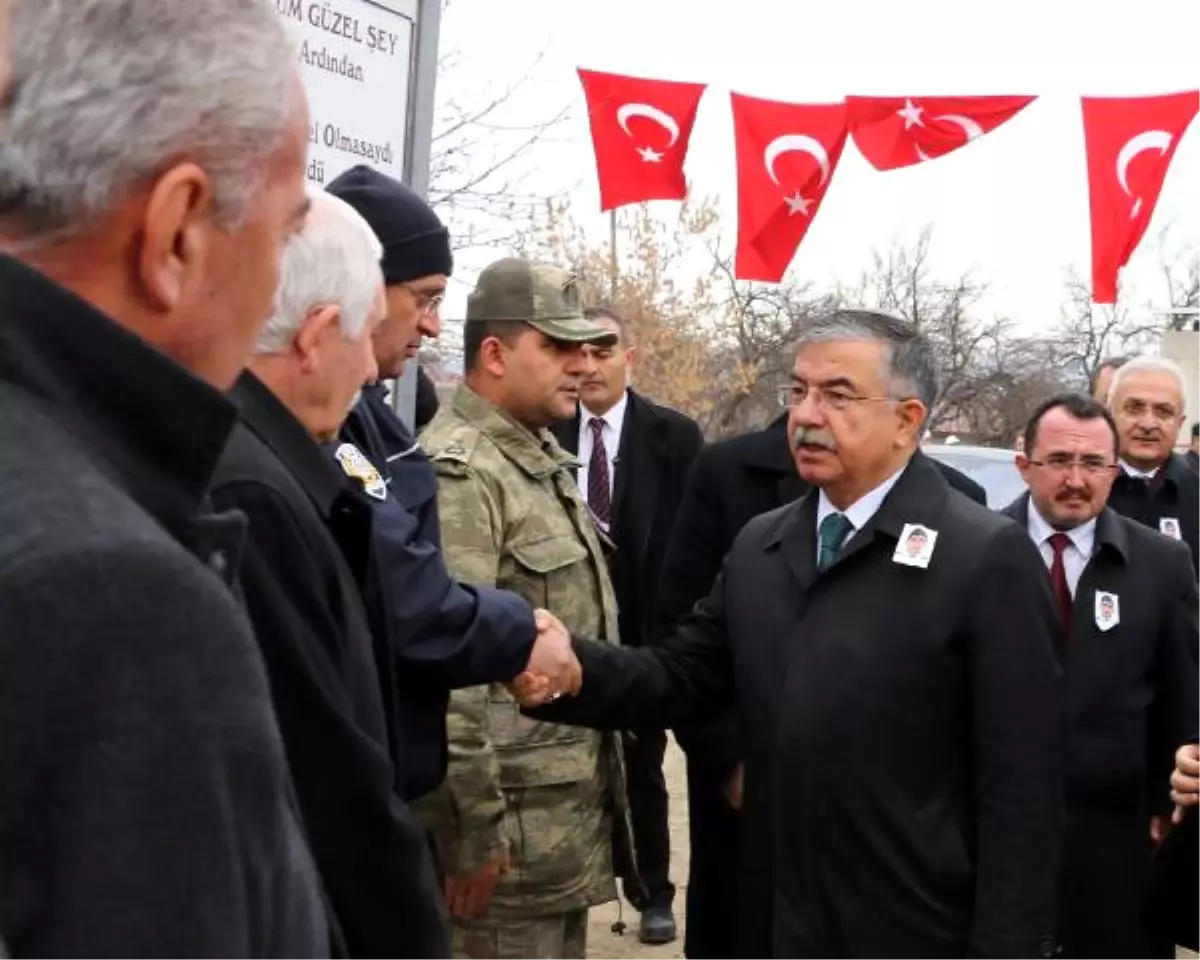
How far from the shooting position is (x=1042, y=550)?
14.6 ft

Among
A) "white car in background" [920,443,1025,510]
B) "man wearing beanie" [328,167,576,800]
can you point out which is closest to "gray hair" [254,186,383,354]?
"man wearing beanie" [328,167,576,800]

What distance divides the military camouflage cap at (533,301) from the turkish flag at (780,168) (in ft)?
13.6

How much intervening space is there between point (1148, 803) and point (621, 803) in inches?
56.7

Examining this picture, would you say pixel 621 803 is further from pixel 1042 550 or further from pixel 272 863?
pixel 272 863

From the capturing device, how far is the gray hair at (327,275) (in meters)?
2.24

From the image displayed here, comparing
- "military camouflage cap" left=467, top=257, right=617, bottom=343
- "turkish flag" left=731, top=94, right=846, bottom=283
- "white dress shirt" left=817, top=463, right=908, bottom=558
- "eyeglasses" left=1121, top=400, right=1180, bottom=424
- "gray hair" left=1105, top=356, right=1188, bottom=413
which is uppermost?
"turkish flag" left=731, top=94, right=846, bottom=283

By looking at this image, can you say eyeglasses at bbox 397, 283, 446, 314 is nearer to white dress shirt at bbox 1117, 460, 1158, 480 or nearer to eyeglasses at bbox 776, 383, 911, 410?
eyeglasses at bbox 776, 383, 911, 410

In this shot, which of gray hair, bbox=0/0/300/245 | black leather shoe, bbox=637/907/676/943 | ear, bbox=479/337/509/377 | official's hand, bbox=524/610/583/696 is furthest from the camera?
black leather shoe, bbox=637/907/676/943

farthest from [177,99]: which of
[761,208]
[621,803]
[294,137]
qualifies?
[761,208]

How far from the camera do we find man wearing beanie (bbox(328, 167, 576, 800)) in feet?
8.98

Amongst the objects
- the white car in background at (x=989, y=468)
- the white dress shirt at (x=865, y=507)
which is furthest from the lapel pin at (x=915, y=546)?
the white car in background at (x=989, y=468)

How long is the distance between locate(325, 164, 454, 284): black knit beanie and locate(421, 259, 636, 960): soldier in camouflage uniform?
1.54ft

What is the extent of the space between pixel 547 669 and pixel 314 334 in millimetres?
1211

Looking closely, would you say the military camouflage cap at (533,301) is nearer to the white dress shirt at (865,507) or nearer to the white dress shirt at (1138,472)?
the white dress shirt at (865,507)
